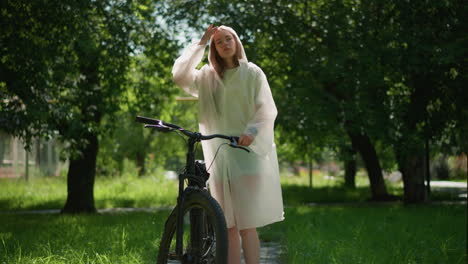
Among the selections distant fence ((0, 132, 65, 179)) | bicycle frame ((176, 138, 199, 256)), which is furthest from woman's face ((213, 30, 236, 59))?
distant fence ((0, 132, 65, 179))

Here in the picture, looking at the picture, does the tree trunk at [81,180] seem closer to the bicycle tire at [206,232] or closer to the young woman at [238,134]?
the young woman at [238,134]

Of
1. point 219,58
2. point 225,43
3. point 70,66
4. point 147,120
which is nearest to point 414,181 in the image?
point 70,66

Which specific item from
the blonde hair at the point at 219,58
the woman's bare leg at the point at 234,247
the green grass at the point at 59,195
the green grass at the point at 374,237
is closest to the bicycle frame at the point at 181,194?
the woman's bare leg at the point at 234,247

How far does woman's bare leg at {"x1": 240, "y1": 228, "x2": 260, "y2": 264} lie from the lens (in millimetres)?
4051

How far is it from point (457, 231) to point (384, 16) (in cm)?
513

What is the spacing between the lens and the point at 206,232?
365cm

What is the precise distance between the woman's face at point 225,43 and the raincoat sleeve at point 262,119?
21 cm

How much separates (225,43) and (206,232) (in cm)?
123

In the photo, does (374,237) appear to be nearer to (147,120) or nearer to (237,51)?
(237,51)

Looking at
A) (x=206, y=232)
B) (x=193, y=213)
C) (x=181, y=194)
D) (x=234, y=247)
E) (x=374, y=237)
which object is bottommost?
(x=374, y=237)

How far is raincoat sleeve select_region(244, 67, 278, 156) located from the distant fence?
622 inches

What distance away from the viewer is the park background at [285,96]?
7.49 m

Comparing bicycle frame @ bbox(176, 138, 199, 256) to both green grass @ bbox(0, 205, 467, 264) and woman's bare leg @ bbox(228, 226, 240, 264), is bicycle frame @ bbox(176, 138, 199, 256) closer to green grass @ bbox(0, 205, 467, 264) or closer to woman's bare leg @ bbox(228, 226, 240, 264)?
woman's bare leg @ bbox(228, 226, 240, 264)

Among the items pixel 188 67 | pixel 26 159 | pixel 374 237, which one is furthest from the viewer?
pixel 26 159
